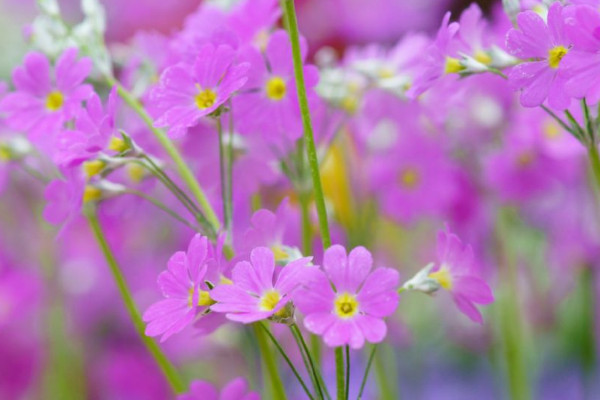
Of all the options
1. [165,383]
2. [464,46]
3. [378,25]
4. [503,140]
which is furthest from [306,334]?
[378,25]

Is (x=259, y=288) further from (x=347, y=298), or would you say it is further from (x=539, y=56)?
(x=539, y=56)

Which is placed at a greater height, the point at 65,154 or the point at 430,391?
the point at 65,154

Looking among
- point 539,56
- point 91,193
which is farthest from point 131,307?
point 539,56

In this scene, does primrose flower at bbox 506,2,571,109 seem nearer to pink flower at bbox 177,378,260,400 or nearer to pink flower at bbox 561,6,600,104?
pink flower at bbox 561,6,600,104

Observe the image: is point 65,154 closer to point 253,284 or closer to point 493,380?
point 253,284

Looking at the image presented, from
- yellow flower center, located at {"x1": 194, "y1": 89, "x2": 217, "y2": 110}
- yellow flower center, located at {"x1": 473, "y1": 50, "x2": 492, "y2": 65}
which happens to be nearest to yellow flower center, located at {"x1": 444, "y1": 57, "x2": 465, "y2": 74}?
yellow flower center, located at {"x1": 473, "y1": 50, "x2": 492, "y2": 65}
